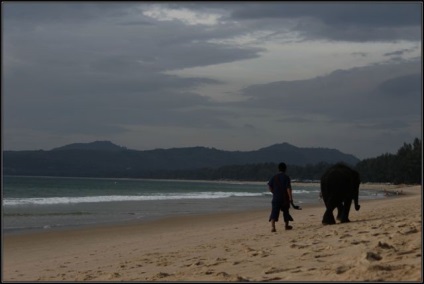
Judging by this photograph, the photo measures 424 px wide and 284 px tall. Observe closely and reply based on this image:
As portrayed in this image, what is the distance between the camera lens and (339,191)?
15648 mm

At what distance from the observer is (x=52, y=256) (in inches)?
535

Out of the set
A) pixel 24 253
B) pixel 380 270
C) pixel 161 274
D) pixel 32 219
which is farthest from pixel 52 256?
pixel 32 219

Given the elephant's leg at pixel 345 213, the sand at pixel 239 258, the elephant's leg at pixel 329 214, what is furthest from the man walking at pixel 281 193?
the elephant's leg at pixel 345 213

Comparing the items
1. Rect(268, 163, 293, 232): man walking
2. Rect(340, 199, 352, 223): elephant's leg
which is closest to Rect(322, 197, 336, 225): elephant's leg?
Rect(340, 199, 352, 223): elephant's leg

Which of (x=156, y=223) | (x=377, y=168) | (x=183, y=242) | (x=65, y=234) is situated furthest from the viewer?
(x=377, y=168)

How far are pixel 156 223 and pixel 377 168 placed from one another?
124 meters

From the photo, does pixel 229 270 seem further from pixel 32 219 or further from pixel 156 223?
pixel 32 219

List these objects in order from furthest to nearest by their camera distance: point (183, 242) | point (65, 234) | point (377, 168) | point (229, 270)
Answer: point (377, 168), point (65, 234), point (183, 242), point (229, 270)

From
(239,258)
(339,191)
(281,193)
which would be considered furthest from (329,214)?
(239,258)

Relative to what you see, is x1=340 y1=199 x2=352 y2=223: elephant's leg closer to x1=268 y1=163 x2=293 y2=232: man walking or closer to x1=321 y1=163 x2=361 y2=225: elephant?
x1=321 y1=163 x2=361 y2=225: elephant

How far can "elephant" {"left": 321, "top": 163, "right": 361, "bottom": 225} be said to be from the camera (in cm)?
1538

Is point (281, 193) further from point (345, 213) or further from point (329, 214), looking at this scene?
point (345, 213)

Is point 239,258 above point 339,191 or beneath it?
beneath

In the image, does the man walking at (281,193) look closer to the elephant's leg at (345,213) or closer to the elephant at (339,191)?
the elephant at (339,191)
